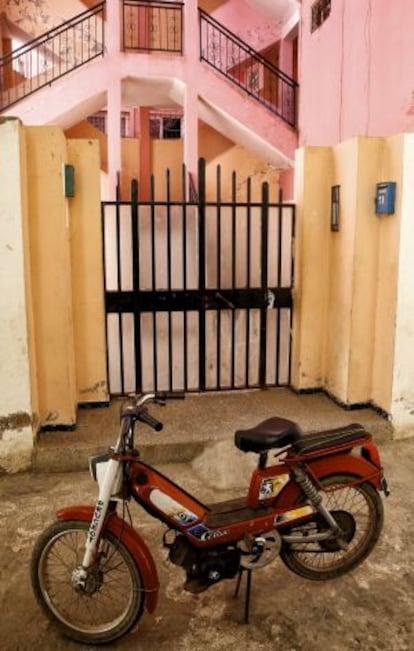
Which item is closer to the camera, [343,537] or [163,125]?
[343,537]

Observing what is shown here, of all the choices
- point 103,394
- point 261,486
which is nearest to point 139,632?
point 261,486

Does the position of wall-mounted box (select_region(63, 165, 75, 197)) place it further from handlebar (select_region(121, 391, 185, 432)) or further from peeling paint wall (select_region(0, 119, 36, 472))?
handlebar (select_region(121, 391, 185, 432))

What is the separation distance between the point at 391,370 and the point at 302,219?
1.71 metres

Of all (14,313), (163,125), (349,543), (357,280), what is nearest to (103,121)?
(163,125)

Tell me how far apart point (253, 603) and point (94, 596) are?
87 centimetres

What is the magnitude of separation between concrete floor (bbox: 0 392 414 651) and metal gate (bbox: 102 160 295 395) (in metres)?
1.75

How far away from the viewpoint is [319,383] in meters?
5.89

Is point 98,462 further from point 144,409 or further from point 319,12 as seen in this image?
point 319,12

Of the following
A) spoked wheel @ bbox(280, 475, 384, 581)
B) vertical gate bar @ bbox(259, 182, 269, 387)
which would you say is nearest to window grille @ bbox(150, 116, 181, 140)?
vertical gate bar @ bbox(259, 182, 269, 387)

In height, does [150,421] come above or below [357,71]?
below

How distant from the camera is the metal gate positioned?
554 cm

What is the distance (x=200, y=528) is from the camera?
291cm

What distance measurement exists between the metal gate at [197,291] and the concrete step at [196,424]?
0.32 metres

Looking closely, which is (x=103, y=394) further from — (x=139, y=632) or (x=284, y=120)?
(x=284, y=120)
